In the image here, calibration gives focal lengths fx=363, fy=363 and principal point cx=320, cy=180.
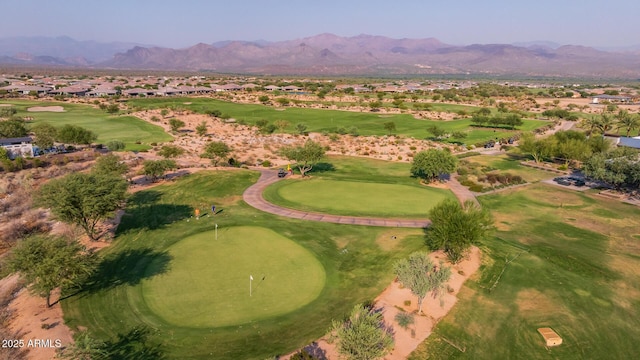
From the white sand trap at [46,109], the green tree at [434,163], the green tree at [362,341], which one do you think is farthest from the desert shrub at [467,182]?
the white sand trap at [46,109]

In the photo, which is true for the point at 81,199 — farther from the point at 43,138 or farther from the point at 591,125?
the point at 591,125

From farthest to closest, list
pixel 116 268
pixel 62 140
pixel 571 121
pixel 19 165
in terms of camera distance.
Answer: pixel 571 121
pixel 62 140
pixel 19 165
pixel 116 268

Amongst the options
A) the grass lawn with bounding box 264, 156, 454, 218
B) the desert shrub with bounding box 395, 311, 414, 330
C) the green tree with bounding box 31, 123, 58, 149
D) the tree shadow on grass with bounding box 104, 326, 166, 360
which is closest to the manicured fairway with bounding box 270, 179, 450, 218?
the grass lawn with bounding box 264, 156, 454, 218

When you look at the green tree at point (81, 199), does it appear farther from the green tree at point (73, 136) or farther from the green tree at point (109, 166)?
the green tree at point (73, 136)

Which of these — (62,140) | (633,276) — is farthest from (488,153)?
(62,140)

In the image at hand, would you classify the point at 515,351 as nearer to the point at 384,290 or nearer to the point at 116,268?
the point at 384,290

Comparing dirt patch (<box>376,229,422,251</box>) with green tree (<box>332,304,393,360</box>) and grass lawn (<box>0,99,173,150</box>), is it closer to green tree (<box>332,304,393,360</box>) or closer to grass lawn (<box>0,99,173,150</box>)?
green tree (<box>332,304,393,360</box>)

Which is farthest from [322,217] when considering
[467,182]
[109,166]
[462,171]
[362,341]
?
[109,166]
